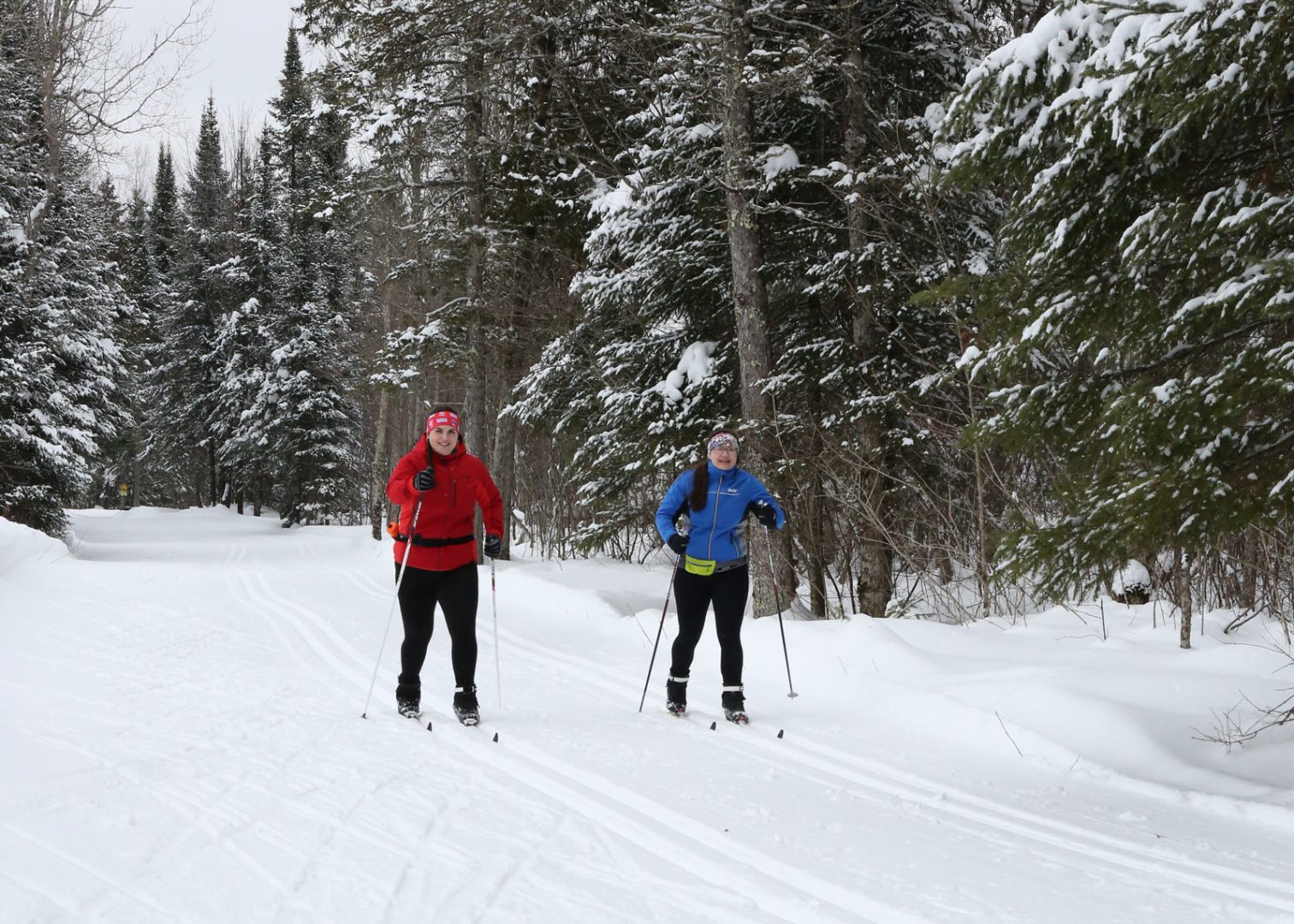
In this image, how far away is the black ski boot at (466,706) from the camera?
6.20 m

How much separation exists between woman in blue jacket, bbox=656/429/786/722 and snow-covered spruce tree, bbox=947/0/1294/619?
6.96ft

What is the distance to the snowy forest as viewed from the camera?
4480 mm

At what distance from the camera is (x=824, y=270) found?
1073 cm

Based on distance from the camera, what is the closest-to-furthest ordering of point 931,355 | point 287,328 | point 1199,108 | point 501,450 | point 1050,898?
point 1050,898 → point 1199,108 → point 931,355 → point 501,450 → point 287,328

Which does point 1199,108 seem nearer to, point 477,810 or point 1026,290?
point 1026,290

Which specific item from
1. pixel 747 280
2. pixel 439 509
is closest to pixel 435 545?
pixel 439 509

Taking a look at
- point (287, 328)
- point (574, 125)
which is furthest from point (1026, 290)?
point (287, 328)

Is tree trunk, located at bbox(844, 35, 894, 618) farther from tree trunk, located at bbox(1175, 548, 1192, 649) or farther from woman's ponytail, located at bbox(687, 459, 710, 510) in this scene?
woman's ponytail, located at bbox(687, 459, 710, 510)

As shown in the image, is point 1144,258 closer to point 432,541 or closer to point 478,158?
point 432,541

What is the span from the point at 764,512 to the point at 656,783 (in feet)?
8.10

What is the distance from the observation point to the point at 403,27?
50.1 ft

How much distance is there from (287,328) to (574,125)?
23461 millimetres

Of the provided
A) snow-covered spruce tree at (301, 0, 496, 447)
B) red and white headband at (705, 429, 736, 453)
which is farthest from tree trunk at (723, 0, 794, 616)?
snow-covered spruce tree at (301, 0, 496, 447)

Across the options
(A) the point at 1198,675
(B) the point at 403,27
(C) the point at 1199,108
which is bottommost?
(A) the point at 1198,675
